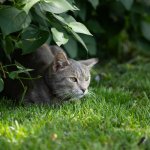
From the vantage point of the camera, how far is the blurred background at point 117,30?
245 inches

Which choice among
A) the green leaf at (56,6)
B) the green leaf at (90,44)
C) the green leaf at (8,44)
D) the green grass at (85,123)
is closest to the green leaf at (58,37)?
the green leaf at (56,6)

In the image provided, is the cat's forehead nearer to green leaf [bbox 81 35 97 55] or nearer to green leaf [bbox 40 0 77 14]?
green leaf [bbox 40 0 77 14]

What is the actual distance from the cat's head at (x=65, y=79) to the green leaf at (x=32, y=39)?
444 millimetres

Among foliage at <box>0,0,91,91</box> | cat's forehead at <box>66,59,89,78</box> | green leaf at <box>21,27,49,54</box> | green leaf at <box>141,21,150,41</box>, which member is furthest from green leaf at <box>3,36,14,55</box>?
green leaf at <box>141,21,150,41</box>

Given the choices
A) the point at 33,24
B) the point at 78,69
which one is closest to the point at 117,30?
the point at 78,69

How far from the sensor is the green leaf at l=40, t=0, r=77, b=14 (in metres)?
3.75

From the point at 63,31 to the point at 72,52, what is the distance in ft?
4.54

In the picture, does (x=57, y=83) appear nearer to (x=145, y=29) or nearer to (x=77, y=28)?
(x=77, y=28)

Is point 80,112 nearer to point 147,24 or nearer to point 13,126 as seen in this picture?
point 13,126

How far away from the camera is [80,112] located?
384 cm

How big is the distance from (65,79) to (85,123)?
0.97m

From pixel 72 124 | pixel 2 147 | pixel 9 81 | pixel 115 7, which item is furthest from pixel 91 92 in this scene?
pixel 115 7

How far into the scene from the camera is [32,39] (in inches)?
157

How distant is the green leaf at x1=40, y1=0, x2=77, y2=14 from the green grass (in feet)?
2.47
